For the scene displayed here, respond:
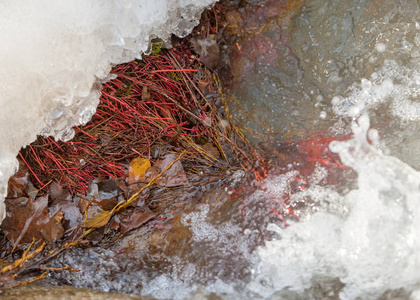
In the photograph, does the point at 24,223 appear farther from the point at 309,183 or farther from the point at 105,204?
the point at 309,183

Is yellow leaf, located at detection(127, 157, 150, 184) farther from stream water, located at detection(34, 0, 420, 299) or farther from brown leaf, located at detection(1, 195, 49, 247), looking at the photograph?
brown leaf, located at detection(1, 195, 49, 247)

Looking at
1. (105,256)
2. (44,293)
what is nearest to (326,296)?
(105,256)

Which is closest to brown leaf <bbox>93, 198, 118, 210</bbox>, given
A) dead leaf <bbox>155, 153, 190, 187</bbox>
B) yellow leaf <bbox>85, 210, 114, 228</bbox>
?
yellow leaf <bbox>85, 210, 114, 228</bbox>

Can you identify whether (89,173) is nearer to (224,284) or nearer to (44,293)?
(44,293)

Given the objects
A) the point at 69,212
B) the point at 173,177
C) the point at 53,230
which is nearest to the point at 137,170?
the point at 173,177

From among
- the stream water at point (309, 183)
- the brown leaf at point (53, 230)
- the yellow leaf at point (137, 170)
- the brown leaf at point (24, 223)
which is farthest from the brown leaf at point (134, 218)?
the brown leaf at point (24, 223)

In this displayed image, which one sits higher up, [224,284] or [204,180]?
[204,180]
